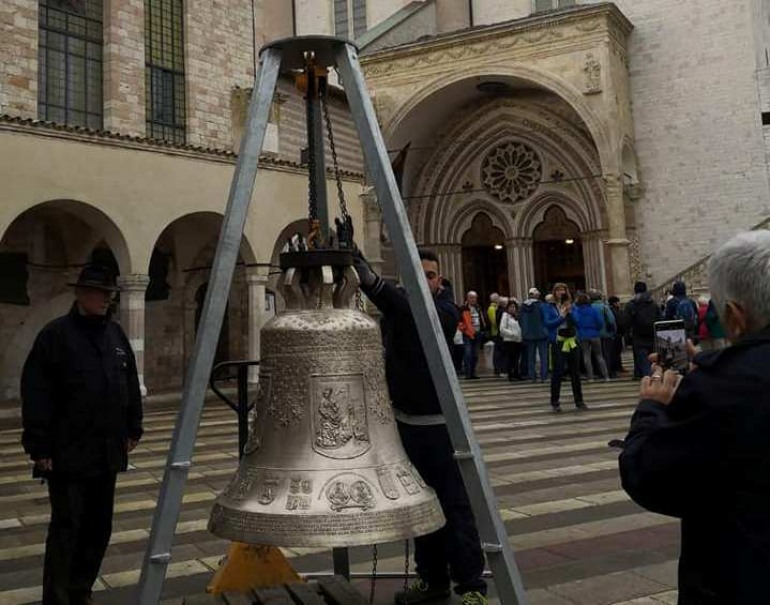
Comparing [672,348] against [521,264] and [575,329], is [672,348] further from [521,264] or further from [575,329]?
[521,264]

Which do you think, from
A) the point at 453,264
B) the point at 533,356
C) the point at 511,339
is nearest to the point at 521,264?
the point at 453,264

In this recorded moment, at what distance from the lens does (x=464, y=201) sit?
25.6 meters

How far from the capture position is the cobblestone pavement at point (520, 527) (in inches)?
142

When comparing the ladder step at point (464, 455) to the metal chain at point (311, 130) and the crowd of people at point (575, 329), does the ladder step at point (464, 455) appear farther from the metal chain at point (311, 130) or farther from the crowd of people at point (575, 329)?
the crowd of people at point (575, 329)

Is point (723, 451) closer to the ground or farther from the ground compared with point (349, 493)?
farther from the ground

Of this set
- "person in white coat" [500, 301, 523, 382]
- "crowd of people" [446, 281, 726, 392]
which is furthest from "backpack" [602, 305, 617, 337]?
"person in white coat" [500, 301, 523, 382]

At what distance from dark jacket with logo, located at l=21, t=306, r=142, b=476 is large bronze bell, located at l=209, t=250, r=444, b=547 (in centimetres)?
124

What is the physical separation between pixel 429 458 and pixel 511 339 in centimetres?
1100

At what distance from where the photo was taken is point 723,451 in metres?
1.50

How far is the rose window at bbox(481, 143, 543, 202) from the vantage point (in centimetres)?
2453

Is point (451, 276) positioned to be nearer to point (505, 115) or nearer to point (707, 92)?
point (505, 115)

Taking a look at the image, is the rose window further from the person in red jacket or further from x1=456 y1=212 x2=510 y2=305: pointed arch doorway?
the person in red jacket

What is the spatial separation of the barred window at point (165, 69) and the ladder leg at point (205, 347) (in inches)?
532

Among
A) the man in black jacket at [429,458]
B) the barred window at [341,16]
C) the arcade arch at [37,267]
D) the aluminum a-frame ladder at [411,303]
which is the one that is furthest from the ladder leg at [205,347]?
the barred window at [341,16]
